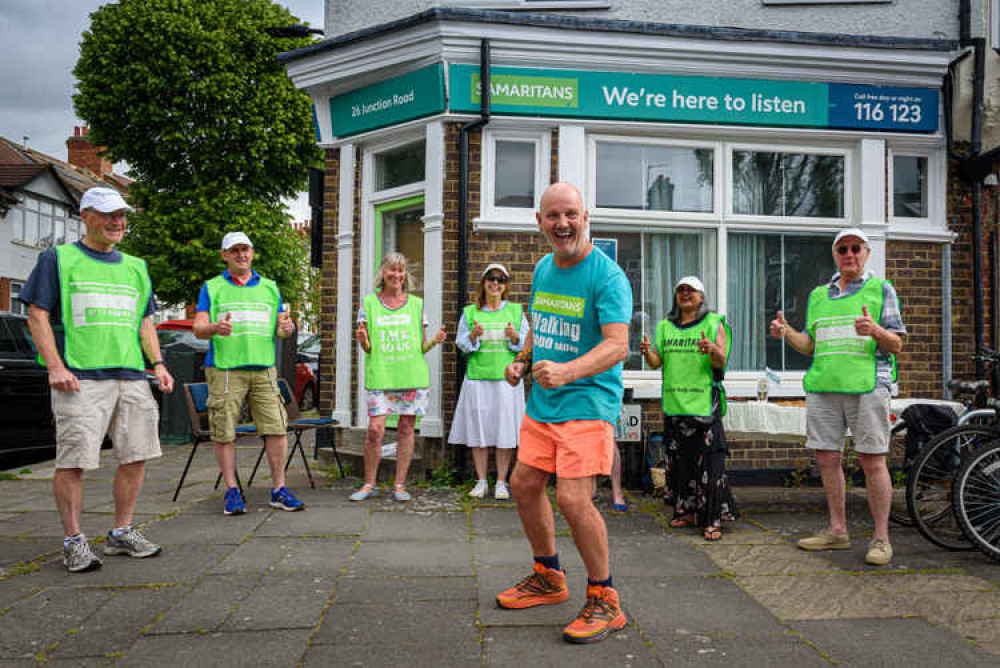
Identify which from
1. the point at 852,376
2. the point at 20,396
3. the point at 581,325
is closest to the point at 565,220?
the point at 581,325

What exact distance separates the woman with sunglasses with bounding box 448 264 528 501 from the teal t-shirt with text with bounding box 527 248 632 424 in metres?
2.91

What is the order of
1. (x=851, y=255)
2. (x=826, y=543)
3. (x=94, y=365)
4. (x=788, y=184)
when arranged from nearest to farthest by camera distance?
(x=94, y=365), (x=851, y=255), (x=826, y=543), (x=788, y=184)

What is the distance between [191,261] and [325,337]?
49.5 feet

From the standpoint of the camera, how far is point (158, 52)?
2048 centimetres

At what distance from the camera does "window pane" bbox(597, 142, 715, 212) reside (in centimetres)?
752

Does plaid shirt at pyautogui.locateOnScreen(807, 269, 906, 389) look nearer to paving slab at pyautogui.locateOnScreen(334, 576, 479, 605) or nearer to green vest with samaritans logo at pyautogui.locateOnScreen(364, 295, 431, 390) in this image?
paving slab at pyautogui.locateOnScreen(334, 576, 479, 605)

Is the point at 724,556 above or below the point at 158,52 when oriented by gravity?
below

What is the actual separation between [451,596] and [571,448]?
109 cm

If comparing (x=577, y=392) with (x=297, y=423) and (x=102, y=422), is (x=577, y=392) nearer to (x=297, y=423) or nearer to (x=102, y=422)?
(x=102, y=422)

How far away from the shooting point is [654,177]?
7.59m

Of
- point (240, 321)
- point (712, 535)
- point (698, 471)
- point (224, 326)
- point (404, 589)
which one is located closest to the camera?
point (404, 589)

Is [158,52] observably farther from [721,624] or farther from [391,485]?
[721,624]

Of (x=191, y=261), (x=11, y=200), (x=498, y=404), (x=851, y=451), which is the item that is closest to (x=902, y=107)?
(x=851, y=451)

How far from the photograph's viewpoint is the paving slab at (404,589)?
12.4ft
